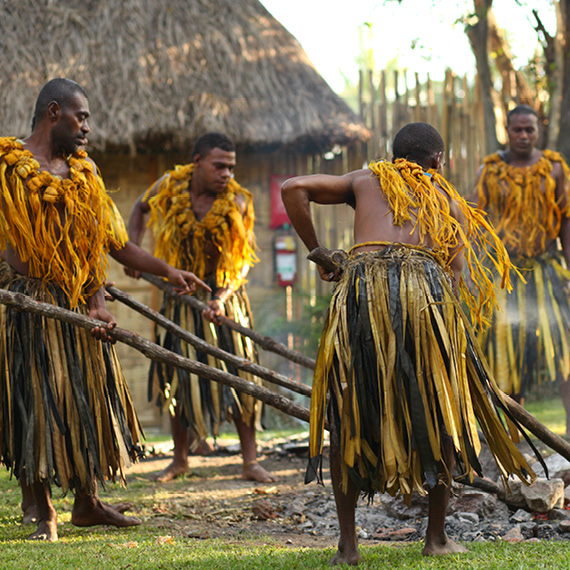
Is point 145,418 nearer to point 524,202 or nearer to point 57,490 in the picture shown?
point 57,490

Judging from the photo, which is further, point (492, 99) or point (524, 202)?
point (492, 99)

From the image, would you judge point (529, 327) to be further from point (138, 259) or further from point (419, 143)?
point (138, 259)

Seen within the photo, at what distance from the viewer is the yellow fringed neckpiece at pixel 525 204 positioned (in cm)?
520

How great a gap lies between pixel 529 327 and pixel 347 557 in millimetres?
3046

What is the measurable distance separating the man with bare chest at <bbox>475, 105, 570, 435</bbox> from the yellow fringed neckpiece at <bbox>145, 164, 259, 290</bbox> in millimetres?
1704

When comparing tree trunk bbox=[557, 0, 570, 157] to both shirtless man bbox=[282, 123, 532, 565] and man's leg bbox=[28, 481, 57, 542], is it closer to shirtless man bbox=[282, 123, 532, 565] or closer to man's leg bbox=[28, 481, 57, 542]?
shirtless man bbox=[282, 123, 532, 565]

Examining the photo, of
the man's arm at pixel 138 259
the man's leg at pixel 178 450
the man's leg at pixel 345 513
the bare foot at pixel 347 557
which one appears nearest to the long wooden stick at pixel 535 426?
the man's leg at pixel 345 513

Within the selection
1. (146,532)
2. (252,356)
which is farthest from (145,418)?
(146,532)

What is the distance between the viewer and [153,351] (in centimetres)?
324

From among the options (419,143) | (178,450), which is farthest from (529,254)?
(178,450)

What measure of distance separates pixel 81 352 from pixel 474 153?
5.17 metres

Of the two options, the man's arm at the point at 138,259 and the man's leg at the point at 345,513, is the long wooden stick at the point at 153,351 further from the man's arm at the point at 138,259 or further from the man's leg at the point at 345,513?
the man's arm at the point at 138,259

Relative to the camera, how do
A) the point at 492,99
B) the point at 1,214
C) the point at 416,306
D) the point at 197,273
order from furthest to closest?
the point at 492,99 < the point at 197,273 < the point at 1,214 < the point at 416,306

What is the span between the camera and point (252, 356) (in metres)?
5.12
